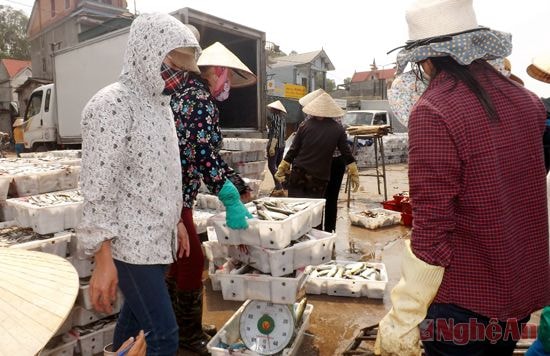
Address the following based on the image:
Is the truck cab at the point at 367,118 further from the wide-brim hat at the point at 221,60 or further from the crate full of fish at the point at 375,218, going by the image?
the wide-brim hat at the point at 221,60

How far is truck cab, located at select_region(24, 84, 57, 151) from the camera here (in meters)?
11.0

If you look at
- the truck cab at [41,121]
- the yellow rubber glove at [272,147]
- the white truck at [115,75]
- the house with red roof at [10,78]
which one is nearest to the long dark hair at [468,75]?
the white truck at [115,75]

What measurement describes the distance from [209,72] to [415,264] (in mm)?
2711

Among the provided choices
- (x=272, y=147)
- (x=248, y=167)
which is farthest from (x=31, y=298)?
(x=272, y=147)

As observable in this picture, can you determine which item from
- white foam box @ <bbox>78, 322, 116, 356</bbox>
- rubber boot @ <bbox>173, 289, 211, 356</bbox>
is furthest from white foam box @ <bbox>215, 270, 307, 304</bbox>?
white foam box @ <bbox>78, 322, 116, 356</bbox>

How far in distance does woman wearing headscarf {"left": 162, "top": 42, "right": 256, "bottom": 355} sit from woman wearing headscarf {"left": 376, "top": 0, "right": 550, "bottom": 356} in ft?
5.19

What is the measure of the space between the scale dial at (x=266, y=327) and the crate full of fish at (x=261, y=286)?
0.64 ft

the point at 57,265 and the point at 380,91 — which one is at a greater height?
the point at 380,91

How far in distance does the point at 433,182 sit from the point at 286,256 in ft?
5.51

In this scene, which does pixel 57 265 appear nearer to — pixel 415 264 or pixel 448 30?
pixel 415 264

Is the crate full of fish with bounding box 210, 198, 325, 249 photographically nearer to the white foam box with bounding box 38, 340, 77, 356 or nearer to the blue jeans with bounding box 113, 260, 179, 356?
the blue jeans with bounding box 113, 260, 179, 356

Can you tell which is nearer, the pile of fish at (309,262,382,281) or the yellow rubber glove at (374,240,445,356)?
the yellow rubber glove at (374,240,445,356)

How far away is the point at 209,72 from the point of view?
366cm

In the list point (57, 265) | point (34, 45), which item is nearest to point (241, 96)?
point (57, 265)
